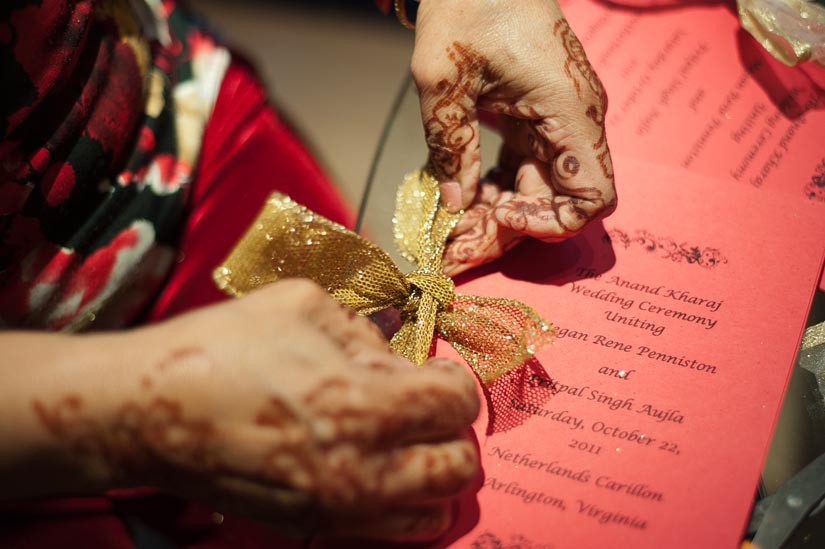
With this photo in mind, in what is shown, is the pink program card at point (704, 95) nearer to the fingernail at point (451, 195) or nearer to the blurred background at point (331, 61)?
the fingernail at point (451, 195)

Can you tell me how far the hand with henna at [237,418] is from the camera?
0.40m

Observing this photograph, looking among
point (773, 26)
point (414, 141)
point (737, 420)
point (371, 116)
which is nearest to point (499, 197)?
point (414, 141)

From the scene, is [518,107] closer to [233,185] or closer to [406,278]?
[406,278]

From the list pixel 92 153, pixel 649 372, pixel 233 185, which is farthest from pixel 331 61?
pixel 649 372

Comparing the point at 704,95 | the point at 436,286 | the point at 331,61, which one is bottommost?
the point at 331,61

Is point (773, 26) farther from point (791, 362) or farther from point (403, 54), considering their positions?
point (403, 54)

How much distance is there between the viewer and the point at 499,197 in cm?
65

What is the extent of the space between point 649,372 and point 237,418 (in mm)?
372

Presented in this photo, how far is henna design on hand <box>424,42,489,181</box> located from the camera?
591 mm

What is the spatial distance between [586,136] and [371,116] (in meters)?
1.27

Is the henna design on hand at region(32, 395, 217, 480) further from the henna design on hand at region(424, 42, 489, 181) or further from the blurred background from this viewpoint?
the blurred background

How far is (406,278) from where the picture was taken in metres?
0.59

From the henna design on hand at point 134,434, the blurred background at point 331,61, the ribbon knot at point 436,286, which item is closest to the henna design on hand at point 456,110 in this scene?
the ribbon knot at point 436,286

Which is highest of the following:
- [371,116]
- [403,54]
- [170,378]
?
[170,378]
